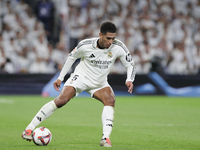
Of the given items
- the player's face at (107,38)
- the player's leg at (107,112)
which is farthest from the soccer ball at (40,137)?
the player's face at (107,38)

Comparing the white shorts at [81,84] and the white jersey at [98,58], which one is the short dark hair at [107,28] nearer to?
the white jersey at [98,58]

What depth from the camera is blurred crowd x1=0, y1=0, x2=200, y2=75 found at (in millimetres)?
17562

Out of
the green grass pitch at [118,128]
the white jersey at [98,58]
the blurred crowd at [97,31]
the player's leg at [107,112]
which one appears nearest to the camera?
the player's leg at [107,112]

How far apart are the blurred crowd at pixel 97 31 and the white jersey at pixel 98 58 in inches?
426

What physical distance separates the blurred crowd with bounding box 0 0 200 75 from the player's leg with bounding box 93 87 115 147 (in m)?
11.0

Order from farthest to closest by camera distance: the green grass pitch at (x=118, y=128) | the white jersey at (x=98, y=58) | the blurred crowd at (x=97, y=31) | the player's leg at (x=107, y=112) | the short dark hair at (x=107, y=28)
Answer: the blurred crowd at (x=97, y=31) < the white jersey at (x=98, y=58) < the green grass pitch at (x=118, y=128) < the short dark hair at (x=107, y=28) < the player's leg at (x=107, y=112)

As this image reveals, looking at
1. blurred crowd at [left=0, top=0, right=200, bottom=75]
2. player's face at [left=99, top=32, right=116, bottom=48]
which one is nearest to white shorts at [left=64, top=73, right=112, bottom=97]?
player's face at [left=99, top=32, right=116, bottom=48]

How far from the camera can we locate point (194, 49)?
66.1 ft

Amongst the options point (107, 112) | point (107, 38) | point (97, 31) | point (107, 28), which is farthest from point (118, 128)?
point (97, 31)

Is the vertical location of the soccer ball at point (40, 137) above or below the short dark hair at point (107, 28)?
below

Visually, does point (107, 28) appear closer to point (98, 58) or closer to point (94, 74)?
point (98, 58)

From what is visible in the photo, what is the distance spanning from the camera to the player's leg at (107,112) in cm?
573

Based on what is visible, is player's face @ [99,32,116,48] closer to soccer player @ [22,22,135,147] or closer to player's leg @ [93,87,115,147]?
soccer player @ [22,22,135,147]

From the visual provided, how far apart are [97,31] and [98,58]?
13231mm
